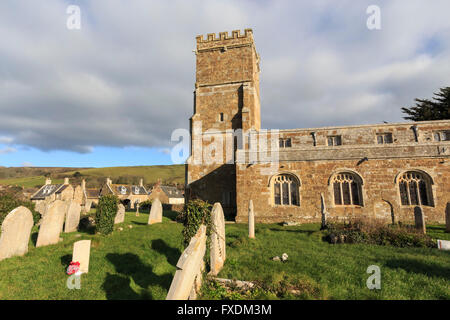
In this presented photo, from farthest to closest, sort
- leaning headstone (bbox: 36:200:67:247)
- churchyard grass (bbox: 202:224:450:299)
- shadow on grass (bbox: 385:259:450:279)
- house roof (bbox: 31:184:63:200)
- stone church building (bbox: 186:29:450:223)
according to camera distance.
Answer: house roof (bbox: 31:184:63:200), stone church building (bbox: 186:29:450:223), leaning headstone (bbox: 36:200:67:247), shadow on grass (bbox: 385:259:450:279), churchyard grass (bbox: 202:224:450:299)

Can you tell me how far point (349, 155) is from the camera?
50.3 ft

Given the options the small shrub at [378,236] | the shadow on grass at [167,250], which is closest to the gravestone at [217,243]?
the shadow on grass at [167,250]

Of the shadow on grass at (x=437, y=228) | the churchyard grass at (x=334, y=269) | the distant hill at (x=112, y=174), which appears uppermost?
the distant hill at (x=112, y=174)

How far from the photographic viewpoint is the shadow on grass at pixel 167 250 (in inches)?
329

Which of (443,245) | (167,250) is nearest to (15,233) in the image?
(167,250)

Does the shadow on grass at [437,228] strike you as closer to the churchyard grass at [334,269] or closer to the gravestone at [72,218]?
the churchyard grass at [334,269]

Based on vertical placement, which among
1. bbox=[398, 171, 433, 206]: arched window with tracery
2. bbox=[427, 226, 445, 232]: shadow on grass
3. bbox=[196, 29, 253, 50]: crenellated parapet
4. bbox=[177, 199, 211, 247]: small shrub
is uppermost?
bbox=[196, 29, 253, 50]: crenellated parapet

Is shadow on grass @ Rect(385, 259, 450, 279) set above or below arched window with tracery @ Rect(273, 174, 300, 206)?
below

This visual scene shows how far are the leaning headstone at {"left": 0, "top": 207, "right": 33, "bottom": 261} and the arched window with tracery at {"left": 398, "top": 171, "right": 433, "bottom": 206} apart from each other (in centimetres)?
1988

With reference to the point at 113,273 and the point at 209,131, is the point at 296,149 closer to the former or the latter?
the point at 209,131

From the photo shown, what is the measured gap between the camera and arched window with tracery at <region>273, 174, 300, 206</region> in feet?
52.2

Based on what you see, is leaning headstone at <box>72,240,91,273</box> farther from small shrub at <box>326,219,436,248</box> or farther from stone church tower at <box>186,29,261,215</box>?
stone church tower at <box>186,29,261,215</box>

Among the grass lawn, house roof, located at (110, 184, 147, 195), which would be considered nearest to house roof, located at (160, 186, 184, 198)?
house roof, located at (110, 184, 147, 195)
